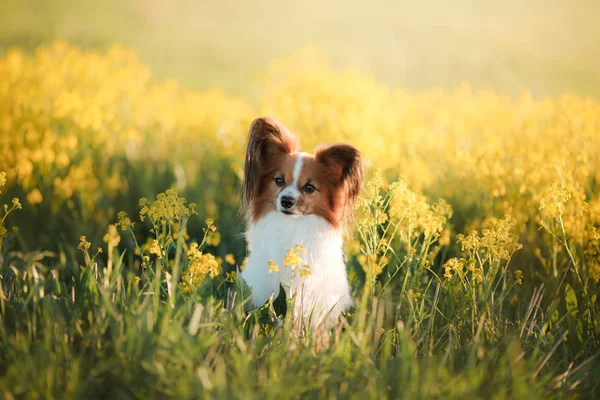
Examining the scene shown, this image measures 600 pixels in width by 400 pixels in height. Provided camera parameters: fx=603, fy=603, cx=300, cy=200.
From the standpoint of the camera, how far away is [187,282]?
3.47 m

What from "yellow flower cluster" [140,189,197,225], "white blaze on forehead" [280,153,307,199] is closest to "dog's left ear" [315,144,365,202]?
"white blaze on forehead" [280,153,307,199]

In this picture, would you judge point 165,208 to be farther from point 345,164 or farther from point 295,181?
point 345,164

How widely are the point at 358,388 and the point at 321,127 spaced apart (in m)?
4.38

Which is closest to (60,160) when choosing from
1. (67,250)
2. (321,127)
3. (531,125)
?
(67,250)

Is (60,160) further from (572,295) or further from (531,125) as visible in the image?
(531,125)

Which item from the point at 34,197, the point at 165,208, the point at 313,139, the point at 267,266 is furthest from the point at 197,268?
the point at 313,139

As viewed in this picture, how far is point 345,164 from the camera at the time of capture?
13.4 ft

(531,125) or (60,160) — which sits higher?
(531,125)

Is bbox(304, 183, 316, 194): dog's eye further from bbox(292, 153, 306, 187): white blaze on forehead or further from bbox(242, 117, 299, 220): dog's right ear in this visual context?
bbox(242, 117, 299, 220): dog's right ear

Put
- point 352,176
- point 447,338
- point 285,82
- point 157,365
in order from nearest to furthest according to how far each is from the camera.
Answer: point 157,365
point 447,338
point 352,176
point 285,82

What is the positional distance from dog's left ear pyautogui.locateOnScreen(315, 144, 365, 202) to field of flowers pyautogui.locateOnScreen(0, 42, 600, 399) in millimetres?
235

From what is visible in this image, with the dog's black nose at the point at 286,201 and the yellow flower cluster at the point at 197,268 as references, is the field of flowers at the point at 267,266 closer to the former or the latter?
the yellow flower cluster at the point at 197,268

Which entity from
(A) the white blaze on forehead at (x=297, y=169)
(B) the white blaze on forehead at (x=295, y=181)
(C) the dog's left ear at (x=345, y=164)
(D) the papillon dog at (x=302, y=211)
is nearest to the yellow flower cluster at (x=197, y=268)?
(D) the papillon dog at (x=302, y=211)

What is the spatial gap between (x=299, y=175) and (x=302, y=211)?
247 mm
